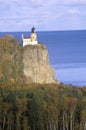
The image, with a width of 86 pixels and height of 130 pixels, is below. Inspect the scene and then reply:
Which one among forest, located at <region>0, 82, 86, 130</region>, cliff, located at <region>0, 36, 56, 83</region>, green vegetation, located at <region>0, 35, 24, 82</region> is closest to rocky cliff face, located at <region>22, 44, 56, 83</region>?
cliff, located at <region>0, 36, 56, 83</region>

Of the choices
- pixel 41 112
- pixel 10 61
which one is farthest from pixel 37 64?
pixel 41 112

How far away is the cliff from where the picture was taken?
2387 inches

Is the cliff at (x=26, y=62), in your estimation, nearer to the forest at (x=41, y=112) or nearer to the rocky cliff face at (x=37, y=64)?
the rocky cliff face at (x=37, y=64)

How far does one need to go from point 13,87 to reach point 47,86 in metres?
3.02

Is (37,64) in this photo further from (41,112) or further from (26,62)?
(41,112)

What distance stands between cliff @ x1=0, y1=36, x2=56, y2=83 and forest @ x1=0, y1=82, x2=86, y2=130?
15777mm

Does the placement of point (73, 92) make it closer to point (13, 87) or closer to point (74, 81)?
point (13, 87)

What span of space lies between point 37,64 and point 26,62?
3.31ft

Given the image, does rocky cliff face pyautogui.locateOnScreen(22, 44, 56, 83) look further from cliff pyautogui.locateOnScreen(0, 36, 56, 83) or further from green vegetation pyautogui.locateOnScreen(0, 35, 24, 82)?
green vegetation pyautogui.locateOnScreen(0, 35, 24, 82)

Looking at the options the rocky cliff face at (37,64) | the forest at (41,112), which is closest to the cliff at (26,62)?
the rocky cliff face at (37,64)

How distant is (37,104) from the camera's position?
140 feet

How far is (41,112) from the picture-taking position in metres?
41.9

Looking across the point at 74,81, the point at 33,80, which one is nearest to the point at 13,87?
the point at 33,80

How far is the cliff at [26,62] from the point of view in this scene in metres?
60.6
